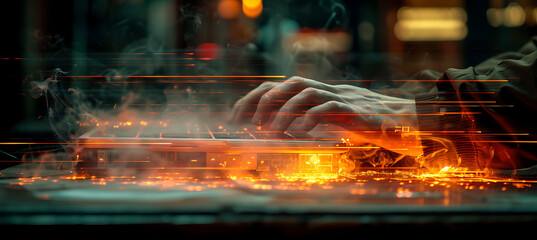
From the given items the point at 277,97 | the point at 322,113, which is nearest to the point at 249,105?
the point at 277,97

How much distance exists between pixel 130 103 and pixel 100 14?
0.68 meters

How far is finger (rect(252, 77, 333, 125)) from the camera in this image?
102 centimetres

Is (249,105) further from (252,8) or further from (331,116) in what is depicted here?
(252,8)

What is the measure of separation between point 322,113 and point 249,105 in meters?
0.27

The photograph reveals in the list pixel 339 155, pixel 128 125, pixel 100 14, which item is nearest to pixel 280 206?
pixel 339 155

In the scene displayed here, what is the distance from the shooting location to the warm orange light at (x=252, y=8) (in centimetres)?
200

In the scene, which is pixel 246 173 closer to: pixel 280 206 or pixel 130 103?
pixel 280 206

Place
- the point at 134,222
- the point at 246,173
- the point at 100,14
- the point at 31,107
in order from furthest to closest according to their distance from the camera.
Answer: the point at 100,14 → the point at 31,107 → the point at 246,173 → the point at 134,222

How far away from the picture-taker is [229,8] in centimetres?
199

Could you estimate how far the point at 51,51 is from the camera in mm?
1370

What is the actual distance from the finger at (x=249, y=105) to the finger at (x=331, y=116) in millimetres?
224

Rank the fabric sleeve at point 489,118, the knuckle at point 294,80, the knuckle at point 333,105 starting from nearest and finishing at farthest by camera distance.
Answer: the fabric sleeve at point 489,118 → the knuckle at point 333,105 → the knuckle at point 294,80

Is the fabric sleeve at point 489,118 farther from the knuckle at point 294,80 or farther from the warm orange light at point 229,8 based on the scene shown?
the warm orange light at point 229,8

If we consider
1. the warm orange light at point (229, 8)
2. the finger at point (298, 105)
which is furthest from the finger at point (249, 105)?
the warm orange light at point (229, 8)
